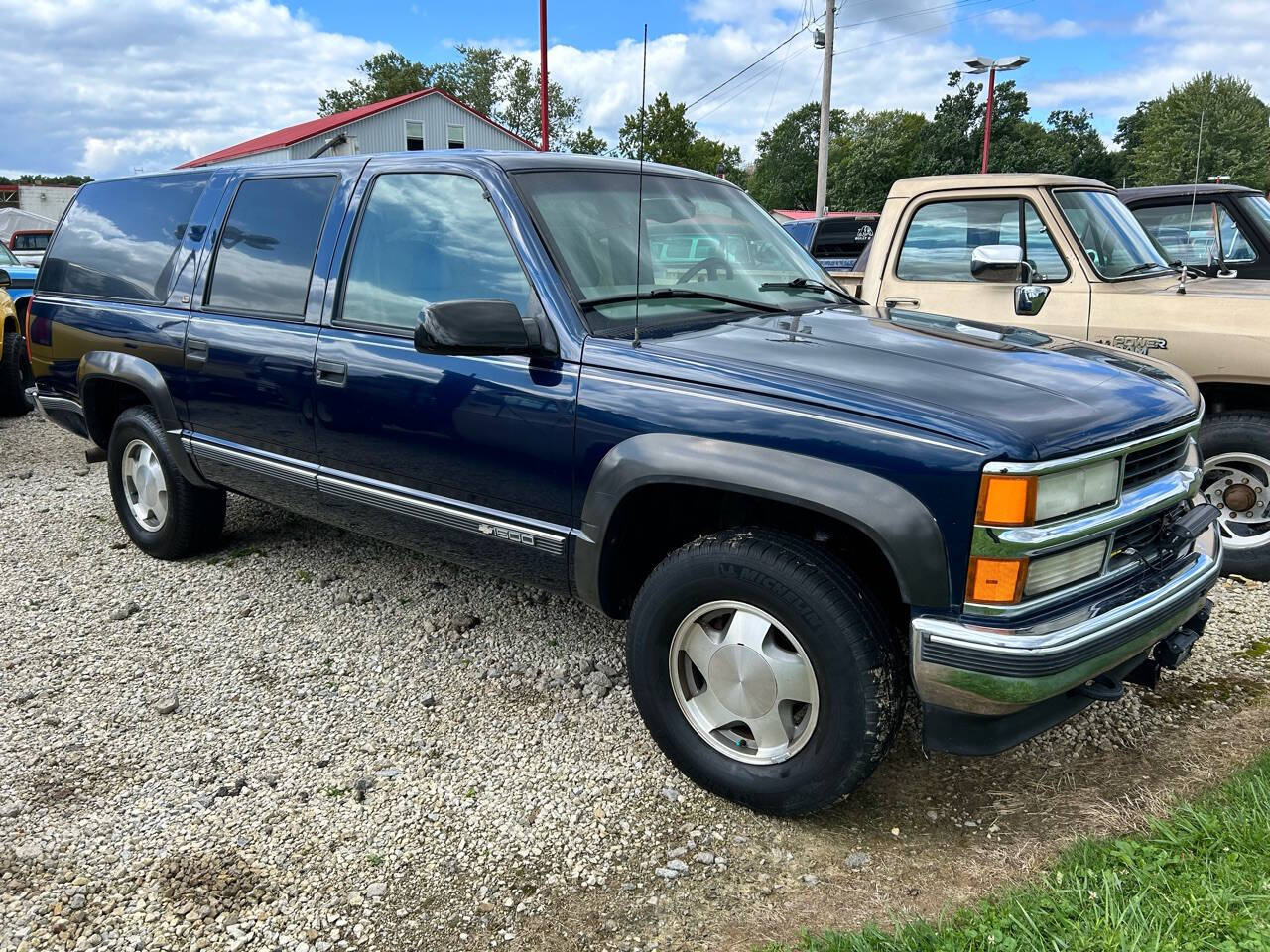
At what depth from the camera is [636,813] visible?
2.82 m

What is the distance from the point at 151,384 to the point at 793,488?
10.9ft

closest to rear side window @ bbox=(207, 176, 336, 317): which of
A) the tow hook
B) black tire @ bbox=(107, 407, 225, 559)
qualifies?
black tire @ bbox=(107, 407, 225, 559)

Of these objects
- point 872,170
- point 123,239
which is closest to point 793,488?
point 123,239

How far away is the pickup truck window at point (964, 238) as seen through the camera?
5062 millimetres

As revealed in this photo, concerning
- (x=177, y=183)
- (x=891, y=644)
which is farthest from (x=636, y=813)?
(x=177, y=183)

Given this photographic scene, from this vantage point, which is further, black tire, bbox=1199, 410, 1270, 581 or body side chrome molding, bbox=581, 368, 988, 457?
black tire, bbox=1199, 410, 1270, 581

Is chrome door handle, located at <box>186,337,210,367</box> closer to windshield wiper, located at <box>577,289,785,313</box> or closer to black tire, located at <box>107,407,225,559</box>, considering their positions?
black tire, located at <box>107,407,225,559</box>

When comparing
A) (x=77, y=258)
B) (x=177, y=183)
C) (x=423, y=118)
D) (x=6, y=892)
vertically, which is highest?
(x=423, y=118)

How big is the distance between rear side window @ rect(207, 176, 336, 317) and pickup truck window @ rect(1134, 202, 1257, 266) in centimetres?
561

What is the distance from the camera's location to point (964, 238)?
5.36 m

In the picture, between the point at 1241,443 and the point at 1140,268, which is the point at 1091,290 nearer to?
the point at 1140,268

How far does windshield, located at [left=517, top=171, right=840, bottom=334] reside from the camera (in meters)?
3.08

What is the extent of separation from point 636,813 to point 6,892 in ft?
5.67

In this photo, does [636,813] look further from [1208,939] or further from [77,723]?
[77,723]
